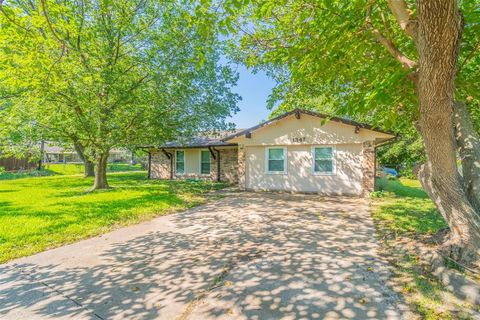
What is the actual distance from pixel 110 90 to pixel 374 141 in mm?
11045

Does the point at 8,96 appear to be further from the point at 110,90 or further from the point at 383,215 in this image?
the point at 383,215

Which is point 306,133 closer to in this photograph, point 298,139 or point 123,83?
point 298,139

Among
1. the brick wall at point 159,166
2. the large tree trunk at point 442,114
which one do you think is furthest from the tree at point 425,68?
the brick wall at point 159,166

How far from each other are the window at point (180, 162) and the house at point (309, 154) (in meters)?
6.09

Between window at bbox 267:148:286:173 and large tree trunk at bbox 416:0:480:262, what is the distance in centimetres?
782

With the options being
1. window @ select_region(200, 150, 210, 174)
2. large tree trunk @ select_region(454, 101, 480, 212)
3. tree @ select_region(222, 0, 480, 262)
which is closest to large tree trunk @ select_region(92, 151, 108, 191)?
window @ select_region(200, 150, 210, 174)

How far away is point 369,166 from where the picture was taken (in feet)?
34.3

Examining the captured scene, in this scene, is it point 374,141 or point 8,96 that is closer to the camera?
point 374,141

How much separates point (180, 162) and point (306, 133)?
988cm

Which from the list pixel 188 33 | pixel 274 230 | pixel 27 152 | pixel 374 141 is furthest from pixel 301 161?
pixel 27 152

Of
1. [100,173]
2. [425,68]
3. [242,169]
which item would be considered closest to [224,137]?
[242,169]

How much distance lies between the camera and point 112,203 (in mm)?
8820

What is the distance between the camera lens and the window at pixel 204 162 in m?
17.0

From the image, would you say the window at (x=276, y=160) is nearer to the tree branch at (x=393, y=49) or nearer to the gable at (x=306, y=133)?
the gable at (x=306, y=133)
